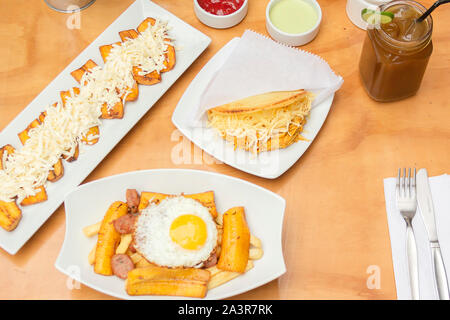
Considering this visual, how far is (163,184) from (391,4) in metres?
0.91


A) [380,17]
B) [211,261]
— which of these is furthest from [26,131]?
[380,17]

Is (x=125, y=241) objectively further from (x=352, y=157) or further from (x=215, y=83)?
(x=352, y=157)

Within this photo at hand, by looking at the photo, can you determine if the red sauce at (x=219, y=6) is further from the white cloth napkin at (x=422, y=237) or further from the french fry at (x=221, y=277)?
the french fry at (x=221, y=277)

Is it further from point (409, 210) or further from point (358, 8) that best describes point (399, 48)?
point (409, 210)

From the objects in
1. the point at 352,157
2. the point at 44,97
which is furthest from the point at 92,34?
the point at 352,157

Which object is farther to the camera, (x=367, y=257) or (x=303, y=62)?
(x=303, y=62)

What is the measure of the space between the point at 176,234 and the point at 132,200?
0.20 m

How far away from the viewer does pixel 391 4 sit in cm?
136

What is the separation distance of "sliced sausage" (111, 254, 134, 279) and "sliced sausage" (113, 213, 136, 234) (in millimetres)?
75

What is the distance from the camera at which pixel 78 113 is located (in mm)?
1473

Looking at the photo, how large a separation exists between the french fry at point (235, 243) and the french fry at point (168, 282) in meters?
0.07

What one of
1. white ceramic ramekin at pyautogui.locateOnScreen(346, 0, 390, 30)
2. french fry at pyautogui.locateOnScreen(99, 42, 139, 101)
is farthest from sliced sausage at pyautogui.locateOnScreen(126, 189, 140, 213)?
white ceramic ramekin at pyautogui.locateOnScreen(346, 0, 390, 30)

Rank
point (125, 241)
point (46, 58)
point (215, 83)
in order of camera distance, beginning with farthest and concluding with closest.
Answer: point (46, 58), point (215, 83), point (125, 241)

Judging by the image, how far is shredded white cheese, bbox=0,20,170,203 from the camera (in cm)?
140
